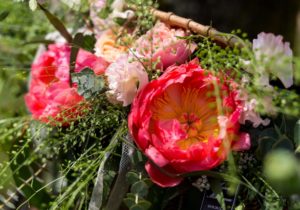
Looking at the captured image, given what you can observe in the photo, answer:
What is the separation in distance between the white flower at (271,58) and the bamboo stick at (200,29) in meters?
0.03

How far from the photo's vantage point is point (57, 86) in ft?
3.15

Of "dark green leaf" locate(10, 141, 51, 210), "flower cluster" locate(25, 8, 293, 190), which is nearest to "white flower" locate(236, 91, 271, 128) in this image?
"flower cluster" locate(25, 8, 293, 190)

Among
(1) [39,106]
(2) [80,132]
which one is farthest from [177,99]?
(1) [39,106]

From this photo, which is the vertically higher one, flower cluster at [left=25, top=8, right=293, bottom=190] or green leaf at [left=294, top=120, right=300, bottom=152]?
flower cluster at [left=25, top=8, right=293, bottom=190]

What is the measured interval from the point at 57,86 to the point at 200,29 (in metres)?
0.26

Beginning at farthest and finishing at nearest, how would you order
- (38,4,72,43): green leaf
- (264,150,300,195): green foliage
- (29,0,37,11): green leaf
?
(38,4,72,43): green leaf, (29,0,37,11): green leaf, (264,150,300,195): green foliage

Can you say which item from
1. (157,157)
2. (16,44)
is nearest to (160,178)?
(157,157)

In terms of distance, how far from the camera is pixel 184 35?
0.91 m

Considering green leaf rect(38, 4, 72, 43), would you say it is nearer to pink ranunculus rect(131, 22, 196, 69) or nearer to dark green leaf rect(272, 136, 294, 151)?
pink ranunculus rect(131, 22, 196, 69)

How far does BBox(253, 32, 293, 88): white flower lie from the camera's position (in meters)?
0.70

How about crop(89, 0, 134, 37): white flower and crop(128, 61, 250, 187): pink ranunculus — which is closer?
crop(128, 61, 250, 187): pink ranunculus

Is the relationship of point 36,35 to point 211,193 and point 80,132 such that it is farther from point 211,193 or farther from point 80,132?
point 211,193

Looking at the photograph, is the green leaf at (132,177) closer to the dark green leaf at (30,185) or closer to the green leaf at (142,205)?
the green leaf at (142,205)

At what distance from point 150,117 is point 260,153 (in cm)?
16
